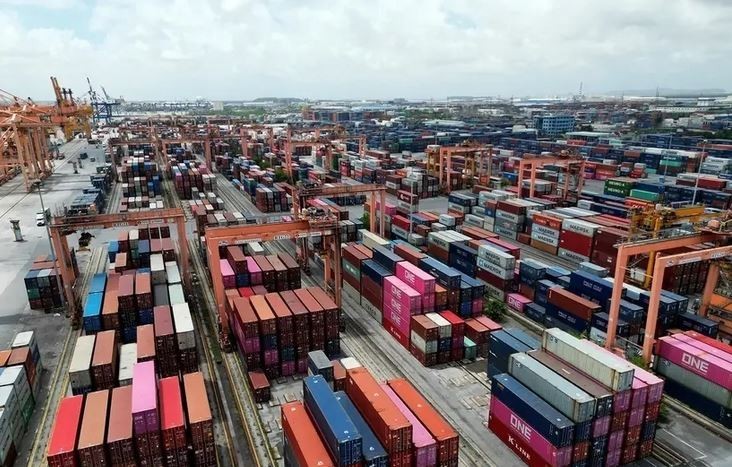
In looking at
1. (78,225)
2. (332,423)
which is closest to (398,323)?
(332,423)

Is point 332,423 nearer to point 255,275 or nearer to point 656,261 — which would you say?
point 255,275

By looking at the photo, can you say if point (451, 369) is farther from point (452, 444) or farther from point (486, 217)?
point (486, 217)

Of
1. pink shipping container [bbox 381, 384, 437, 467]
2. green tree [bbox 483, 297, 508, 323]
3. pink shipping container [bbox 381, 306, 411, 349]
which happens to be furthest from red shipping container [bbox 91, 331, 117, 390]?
green tree [bbox 483, 297, 508, 323]

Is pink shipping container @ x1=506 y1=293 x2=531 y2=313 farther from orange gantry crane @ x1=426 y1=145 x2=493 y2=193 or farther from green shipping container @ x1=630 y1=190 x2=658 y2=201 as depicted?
orange gantry crane @ x1=426 y1=145 x2=493 y2=193

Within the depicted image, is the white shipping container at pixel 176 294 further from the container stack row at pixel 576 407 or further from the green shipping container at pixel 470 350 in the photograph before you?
the container stack row at pixel 576 407

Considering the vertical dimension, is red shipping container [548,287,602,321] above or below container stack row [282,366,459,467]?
below

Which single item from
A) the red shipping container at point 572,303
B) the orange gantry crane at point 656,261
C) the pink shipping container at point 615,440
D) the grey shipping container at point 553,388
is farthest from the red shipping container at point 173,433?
the red shipping container at point 572,303
